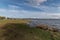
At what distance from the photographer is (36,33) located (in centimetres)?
1966

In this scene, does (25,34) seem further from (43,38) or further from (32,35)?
(43,38)

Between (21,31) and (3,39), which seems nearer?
(3,39)

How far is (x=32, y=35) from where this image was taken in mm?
18750

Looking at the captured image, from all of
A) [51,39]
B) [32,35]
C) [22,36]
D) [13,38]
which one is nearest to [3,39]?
[13,38]

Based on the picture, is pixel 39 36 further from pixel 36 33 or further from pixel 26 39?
pixel 26 39

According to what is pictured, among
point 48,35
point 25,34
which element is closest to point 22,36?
point 25,34

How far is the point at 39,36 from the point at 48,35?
1.69 m

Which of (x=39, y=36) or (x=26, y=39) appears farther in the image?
(x=39, y=36)

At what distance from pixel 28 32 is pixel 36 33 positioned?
3.56 ft

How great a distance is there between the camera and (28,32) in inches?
764

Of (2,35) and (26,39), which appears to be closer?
(26,39)

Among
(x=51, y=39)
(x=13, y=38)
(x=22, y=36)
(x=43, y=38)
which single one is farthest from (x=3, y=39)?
(x=51, y=39)

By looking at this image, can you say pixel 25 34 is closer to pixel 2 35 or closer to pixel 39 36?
pixel 39 36

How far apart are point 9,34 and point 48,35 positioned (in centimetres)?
520
